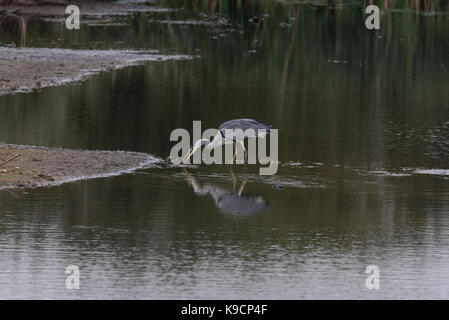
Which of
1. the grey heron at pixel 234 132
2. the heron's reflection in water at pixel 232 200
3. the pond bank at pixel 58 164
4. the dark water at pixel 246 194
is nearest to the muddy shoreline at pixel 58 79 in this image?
the pond bank at pixel 58 164

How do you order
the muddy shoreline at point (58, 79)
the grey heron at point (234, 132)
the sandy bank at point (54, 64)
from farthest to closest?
the sandy bank at point (54, 64), the grey heron at point (234, 132), the muddy shoreline at point (58, 79)

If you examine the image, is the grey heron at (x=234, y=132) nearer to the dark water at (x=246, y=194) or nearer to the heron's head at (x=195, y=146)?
the heron's head at (x=195, y=146)

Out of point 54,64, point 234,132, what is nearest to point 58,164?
point 234,132

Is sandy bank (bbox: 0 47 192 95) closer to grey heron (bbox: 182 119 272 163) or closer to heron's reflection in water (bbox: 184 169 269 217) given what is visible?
grey heron (bbox: 182 119 272 163)

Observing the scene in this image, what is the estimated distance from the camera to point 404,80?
28422 mm

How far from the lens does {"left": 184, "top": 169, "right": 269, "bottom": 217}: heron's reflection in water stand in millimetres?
13841

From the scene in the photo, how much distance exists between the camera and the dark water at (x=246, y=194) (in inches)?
431

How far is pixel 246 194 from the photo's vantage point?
1469 centimetres

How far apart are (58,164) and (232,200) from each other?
2839 mm

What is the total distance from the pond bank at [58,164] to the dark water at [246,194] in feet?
1.05

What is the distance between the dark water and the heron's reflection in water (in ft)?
0.12

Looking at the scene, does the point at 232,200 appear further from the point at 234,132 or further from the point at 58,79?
the point at 58,79

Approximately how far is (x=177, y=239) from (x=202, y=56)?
20145 mm
